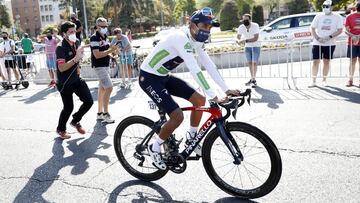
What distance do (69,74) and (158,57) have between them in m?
2.88

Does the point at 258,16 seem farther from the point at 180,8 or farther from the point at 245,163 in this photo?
the point at 180,8

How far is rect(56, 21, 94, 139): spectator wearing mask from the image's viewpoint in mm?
6398

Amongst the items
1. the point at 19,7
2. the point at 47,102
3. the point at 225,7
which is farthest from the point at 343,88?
the point at 19,7

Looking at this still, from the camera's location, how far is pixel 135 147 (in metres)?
4.77

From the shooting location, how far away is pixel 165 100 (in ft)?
13.9

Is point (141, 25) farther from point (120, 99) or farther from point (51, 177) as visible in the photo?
point (51, 177)

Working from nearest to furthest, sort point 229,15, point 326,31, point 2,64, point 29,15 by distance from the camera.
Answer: point 326,31, point 2,64, point 229,15, point 29,15

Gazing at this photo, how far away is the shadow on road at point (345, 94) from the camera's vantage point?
27.3 ft

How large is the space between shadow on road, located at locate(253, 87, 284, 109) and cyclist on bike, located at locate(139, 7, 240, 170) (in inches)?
168

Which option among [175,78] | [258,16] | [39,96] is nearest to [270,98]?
[175,78]

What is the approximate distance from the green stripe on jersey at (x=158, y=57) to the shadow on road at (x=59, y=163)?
76.6 inches

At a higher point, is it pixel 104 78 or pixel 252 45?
pixel 252 45

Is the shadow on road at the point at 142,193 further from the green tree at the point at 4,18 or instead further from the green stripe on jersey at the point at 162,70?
the green tree at the point at 4,18

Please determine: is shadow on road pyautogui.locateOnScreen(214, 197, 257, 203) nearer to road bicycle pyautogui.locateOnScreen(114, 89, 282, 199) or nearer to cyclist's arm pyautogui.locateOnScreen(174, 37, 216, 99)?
road bicycle pyautogui.locateOnScreen(114, 89, 282, 199)
